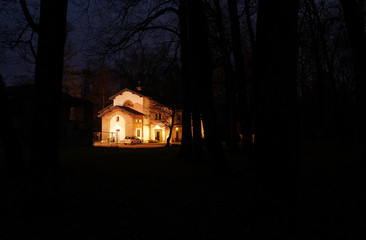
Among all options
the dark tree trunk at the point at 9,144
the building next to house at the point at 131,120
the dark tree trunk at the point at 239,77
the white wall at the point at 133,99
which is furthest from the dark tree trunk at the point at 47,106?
the white wall at the point at 133,99

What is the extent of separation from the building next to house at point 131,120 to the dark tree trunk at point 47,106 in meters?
35.5

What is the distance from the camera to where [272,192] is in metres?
3.79

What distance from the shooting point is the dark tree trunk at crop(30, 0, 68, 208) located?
4.57 metres

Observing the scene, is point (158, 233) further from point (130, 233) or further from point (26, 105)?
point (26, 105)

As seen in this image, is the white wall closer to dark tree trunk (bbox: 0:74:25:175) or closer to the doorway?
the doorway

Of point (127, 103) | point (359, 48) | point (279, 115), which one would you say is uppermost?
point (127, 103)

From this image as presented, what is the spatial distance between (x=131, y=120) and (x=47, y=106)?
38499 millimetres

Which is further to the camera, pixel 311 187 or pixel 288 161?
pixel 311 187

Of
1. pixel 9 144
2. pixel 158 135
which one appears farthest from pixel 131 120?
pixel 9 144

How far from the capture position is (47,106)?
457cm

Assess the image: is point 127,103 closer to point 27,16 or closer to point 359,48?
point 27,16

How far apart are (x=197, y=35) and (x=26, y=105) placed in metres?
25.6

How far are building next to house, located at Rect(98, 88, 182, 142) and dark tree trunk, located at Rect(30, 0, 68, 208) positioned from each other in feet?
116

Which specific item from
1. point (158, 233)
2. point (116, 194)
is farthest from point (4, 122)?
point (158, 233)
